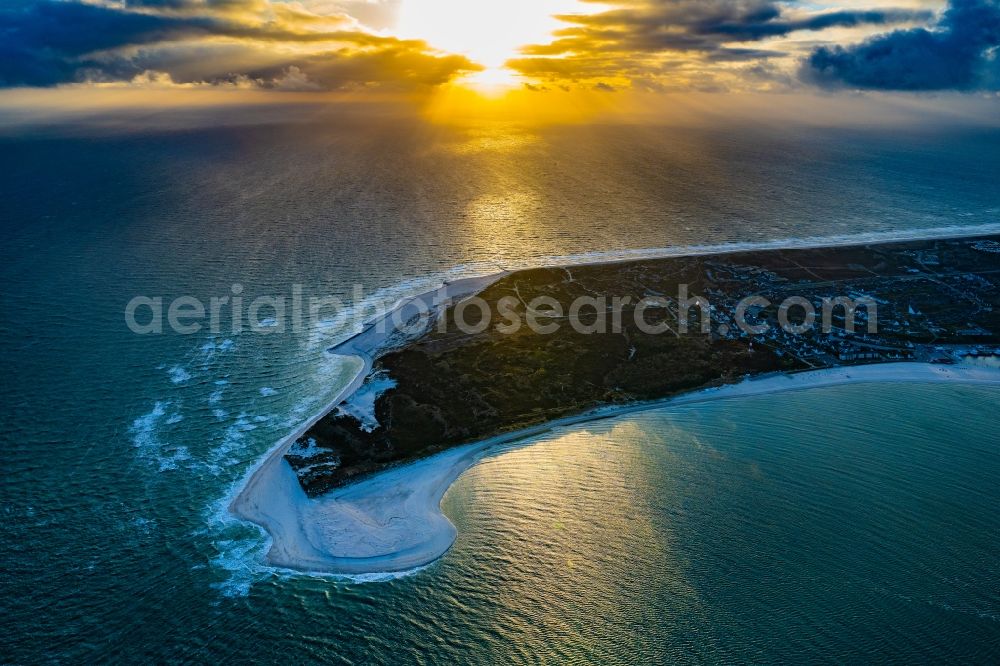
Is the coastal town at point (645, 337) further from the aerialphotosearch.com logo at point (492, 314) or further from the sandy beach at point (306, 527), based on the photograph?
the sandy beach at point (306, 527)

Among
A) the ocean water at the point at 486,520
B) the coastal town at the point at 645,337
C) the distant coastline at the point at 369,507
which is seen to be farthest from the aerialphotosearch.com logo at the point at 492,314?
the distant coastline at the point at 369,507

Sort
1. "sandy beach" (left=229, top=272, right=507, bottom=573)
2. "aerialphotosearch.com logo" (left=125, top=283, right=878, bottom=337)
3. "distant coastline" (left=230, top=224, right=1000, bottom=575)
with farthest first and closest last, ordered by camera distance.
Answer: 1. "aerialphotosearch.com logo" (left=125, top=283, right=878, bottom=337)
2. "distant coastline" (left=230, top=224, right=1000, bottom=575)
3. "sandy beach" (left=229, top=272, right=507, bottom=573)

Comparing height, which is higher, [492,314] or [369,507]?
[492,314]

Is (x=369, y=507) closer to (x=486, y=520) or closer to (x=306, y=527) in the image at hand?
(x=306, y=527)

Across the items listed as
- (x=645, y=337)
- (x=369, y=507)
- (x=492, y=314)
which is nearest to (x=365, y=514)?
(x=369, y=507)

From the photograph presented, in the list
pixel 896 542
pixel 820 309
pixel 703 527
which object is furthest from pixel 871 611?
pixel 820 309

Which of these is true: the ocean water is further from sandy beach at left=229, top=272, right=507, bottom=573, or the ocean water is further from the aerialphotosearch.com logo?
the aerialphotosearch.com logo

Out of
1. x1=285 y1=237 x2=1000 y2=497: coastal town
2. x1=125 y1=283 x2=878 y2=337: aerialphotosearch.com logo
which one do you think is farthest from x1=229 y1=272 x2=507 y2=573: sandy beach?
x1=125 y1=283 x2=878 y2=337: aerialphotosearch.com logo
